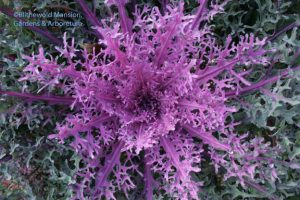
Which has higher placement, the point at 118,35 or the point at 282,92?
the point at 118,35

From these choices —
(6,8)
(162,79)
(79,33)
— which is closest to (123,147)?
(162,79)

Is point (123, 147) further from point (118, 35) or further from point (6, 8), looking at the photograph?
point (6, 8)

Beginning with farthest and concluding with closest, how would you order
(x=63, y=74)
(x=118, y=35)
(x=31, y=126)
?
1. (x=31, y=126)
2. (x=63, y=74)
3. (x=118, y=35)

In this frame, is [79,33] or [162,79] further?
[79,33]

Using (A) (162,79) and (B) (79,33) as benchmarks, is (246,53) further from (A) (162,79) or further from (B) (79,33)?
(B) (79,33)

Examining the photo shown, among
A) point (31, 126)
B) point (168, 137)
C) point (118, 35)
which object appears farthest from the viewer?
point (31, 126)

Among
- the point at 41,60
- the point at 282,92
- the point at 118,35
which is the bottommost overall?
the point at 282,92

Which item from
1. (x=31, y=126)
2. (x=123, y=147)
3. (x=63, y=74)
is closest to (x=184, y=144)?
(x=123, y=147)
